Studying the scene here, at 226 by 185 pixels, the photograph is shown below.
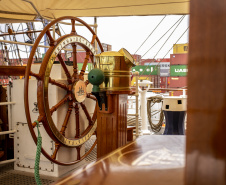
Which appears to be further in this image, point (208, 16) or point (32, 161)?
point (32, 161)

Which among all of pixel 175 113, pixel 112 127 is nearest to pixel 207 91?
pixel 112 127

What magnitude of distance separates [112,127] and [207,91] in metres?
1.24

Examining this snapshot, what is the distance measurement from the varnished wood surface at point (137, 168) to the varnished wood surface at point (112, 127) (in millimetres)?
699

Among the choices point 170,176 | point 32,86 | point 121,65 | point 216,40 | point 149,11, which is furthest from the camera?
point 149,11

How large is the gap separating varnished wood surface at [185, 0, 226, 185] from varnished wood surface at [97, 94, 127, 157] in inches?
45.8

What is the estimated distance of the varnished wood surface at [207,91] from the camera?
0.92 ft

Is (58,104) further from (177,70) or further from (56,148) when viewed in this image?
(177,70)

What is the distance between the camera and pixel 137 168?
0.56m

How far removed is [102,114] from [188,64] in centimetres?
125

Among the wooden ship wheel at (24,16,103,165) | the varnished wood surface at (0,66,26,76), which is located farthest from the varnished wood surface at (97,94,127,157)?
the varnished wood surface at (0,66,26,76)

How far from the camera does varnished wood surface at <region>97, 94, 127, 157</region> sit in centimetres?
148

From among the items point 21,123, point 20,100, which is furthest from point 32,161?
point 20,100

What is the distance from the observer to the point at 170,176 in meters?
0.50

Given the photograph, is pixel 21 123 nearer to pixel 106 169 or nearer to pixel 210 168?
pixel 106 169
